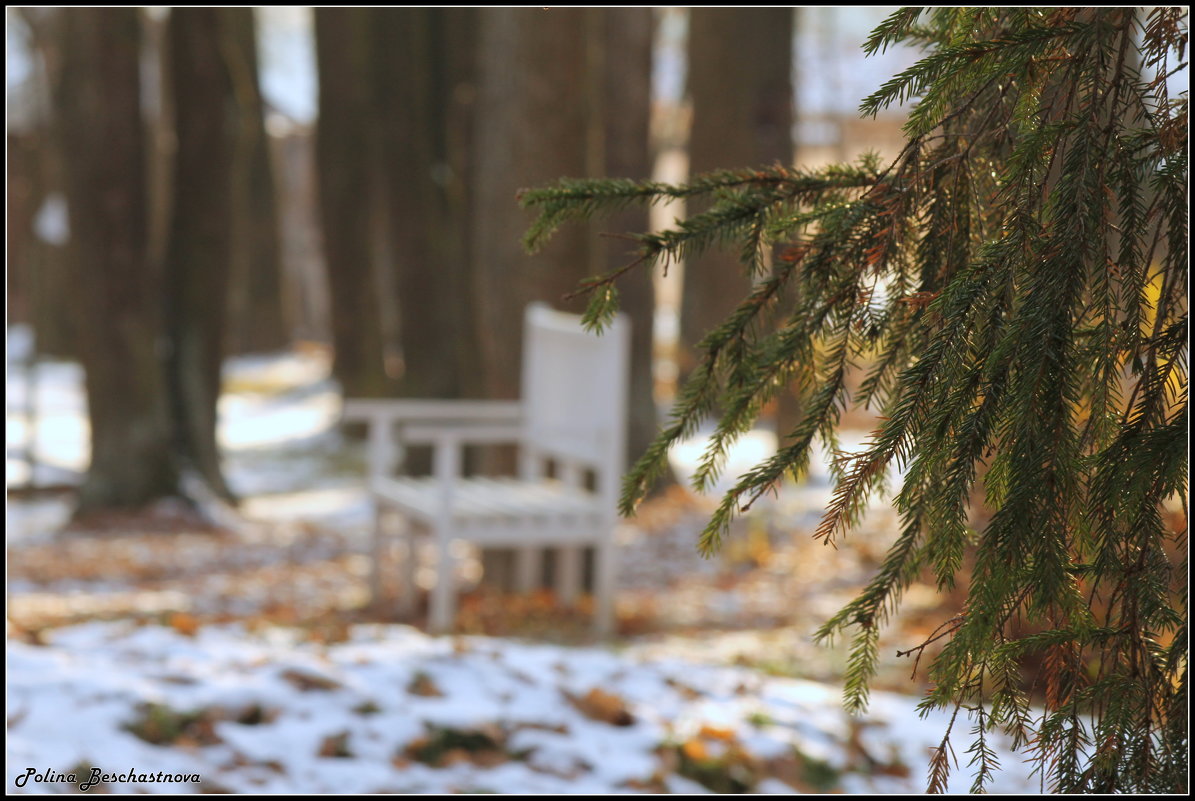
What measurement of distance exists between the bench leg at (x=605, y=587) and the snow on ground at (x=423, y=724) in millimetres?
1685

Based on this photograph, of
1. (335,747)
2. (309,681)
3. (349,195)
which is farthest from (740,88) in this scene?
(335,747)

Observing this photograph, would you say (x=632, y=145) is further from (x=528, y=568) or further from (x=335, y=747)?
(x=335, y=747)

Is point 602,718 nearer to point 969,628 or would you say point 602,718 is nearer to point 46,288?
point 969,628

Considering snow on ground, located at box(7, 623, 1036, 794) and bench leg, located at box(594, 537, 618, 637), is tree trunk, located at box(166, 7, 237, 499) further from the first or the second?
snow on ground, located at box(7, 623, 1036, 794)

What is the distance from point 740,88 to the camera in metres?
10.8

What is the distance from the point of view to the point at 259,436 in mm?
14078

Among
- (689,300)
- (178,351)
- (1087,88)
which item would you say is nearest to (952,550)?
(1087,88)

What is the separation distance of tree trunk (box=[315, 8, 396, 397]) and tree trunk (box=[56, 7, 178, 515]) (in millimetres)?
3519

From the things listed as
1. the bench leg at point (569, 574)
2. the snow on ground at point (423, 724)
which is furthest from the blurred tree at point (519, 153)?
the snow on ground at point (423, 724)

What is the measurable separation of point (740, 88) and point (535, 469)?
546 cm

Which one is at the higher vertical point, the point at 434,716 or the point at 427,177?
the point at 427,177

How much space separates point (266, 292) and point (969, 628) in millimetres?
20760

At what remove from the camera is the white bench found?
5461 millimetres

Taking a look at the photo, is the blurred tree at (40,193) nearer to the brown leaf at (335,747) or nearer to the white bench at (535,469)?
the white bench at (535,469)
